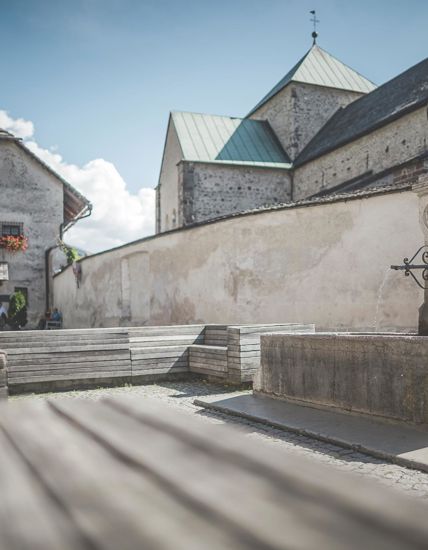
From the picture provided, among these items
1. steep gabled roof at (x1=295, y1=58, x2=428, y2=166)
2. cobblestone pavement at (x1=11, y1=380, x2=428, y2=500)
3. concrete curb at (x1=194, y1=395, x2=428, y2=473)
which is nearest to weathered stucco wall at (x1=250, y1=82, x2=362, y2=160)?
steep gabled roof at (x1=295, y1=58, x2=428, y2=166)

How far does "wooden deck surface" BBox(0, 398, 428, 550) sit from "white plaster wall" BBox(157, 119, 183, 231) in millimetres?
24814

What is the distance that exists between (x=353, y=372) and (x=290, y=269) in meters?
6.94

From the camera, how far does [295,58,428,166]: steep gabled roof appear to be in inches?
763

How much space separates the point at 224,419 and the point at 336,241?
6.65m

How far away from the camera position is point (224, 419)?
18.9 feet

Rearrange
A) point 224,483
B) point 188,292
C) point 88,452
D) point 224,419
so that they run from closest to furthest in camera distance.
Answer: point 224,483 < point 88,452 < point 224,419 < point 188,292

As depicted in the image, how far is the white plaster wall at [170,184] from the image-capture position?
26625 mm

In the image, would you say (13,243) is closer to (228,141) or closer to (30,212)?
(30,212)

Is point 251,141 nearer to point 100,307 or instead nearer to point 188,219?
point 188,219

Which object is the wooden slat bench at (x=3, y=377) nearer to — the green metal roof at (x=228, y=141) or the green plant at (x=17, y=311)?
the green plant at (x=17, y=311)

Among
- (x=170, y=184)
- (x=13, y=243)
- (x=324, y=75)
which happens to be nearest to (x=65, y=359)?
(x=13, y=243)

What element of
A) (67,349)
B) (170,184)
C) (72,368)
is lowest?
(72,368)

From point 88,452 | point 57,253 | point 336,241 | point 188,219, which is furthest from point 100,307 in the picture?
point 88,452

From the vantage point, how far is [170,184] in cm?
2808
